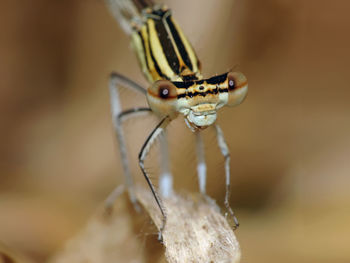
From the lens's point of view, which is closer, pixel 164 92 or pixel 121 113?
pixel 164 92

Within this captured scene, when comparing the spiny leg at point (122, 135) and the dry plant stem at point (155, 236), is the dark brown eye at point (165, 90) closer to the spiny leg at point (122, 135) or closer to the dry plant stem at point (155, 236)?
the dry plant stem at point (155, 236)

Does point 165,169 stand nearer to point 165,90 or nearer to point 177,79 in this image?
point 177,79

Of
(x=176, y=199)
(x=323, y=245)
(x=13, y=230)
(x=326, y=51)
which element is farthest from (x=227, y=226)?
(x=326, y=51)

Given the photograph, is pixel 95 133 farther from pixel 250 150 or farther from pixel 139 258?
pixel 139 258

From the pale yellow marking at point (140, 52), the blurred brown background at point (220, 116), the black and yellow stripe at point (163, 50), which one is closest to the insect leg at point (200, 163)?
the blurred brown background at point (220, 116)

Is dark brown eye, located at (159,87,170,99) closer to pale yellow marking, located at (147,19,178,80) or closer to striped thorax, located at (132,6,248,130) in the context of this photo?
striped thorax, located at (132,6,248,130)

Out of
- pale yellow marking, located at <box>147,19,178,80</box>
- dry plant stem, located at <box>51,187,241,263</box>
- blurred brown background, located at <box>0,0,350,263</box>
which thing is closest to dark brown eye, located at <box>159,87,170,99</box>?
pale yellow marking, located at <box>147,19,178,80</box>

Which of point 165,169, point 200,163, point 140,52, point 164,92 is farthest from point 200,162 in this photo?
point 140,52
